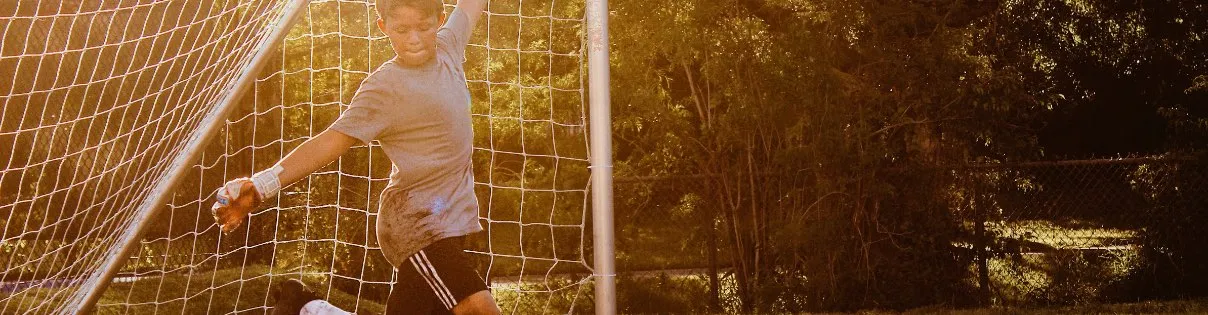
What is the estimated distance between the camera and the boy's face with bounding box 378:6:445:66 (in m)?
3.88

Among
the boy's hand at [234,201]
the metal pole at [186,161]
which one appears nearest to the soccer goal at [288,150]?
the metal pole at [186,161]

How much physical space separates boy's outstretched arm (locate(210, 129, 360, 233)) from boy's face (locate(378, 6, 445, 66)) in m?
0.32

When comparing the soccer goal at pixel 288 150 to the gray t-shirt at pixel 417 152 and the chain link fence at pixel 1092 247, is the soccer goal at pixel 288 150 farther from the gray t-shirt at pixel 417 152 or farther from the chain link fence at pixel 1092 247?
the gray t-shirt at pixel 417 152

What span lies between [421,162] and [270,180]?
52 centimetres

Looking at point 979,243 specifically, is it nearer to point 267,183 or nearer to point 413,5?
point 413,5

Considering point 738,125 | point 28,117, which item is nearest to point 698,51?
point 738,125

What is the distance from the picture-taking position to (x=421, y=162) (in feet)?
12.7

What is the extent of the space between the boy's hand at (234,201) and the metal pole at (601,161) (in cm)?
205

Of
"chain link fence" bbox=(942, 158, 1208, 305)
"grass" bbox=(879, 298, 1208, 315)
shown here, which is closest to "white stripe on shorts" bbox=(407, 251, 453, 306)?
"grass" bbox=(879, 298, 1208, 315)

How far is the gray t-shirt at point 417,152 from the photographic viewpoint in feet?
12.6

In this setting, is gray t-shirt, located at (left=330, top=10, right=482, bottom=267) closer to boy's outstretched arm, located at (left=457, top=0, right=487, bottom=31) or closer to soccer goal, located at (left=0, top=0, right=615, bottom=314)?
boy's outstretched arm, located at (left=457, top=0, right=487, bottom=31)

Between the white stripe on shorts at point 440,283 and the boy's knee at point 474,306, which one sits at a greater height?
the white stripe on shorts at point 440,283

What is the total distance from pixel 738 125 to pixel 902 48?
1232 mm

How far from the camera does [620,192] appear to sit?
8.70m
